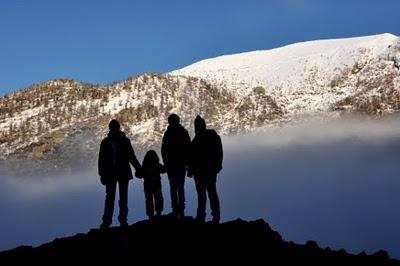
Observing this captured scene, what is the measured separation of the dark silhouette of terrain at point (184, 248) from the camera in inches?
549

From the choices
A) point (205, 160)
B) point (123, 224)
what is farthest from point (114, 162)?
point (205, 160)

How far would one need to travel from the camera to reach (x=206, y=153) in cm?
1541

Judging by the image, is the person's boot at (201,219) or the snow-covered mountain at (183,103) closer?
the person's boot at (201,219)

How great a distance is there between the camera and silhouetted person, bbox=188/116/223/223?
15414 mm

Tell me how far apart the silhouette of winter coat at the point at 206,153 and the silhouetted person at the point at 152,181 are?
7.27 ft

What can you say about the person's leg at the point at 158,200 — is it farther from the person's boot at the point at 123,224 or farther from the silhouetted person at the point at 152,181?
the person's boot at the point at 123,224

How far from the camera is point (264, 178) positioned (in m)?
91.4

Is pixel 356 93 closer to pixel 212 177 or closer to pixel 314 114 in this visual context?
pixel 314 114

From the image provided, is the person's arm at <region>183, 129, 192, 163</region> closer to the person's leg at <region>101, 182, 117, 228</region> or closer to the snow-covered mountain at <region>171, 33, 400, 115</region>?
the person's leg at <region>101, 182, 117, 228</region>

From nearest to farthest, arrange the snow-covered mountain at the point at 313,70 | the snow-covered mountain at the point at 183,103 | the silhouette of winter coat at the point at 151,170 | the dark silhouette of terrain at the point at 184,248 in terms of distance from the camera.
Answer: the dark silhouette of terrain at the point at 184,248 → the silhouette of winter coat at the point at 151,170 → the snow-covered mountain at the point at 183,103 → the snow-covered mountain at the point at 313,70

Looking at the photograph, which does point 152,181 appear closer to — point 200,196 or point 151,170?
point 151,170

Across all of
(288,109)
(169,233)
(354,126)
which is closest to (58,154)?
(288,109)

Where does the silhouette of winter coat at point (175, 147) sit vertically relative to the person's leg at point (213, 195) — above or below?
above

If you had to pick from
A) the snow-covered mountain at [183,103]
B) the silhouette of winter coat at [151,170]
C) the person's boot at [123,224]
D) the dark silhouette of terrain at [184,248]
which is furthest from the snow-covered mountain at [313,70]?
the person's boot at [123,224]
